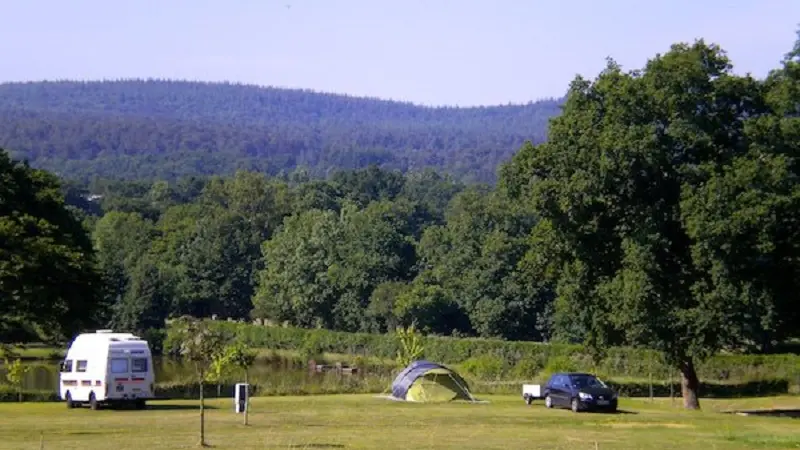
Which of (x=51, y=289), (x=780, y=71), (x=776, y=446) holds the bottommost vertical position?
(x=776, y=446)

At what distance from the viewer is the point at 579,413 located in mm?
44094

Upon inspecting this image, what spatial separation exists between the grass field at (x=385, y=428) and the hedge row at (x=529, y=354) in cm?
1283

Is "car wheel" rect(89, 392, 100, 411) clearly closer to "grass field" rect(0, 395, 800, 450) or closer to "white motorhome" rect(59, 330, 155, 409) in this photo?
"white motorhome" rect(59, 330, 155, 409)

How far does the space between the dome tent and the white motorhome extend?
11495 mm

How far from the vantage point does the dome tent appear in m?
51.3

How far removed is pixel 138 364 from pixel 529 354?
126 ft

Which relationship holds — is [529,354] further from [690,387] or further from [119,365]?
[119,365]

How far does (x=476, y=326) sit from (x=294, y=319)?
973 inches

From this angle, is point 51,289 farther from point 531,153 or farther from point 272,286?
point 272,286

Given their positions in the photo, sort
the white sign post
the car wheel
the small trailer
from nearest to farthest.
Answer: the white sign post → the car wheel → the small trailer

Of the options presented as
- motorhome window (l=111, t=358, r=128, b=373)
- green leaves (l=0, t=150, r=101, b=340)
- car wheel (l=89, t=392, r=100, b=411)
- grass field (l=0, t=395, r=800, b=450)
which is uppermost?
green leaves (l=0, t=150, r=101, b=340)

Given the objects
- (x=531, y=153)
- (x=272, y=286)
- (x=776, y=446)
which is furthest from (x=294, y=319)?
(x=776, y=446)

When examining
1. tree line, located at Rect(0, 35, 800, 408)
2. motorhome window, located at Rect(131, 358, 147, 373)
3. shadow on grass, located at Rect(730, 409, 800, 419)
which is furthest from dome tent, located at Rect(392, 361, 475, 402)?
motorhome window, located at Rect(131, 358, 147, 373)

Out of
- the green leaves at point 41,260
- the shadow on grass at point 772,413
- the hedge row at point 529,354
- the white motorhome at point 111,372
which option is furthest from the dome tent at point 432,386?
the green leaves at point 41,260
